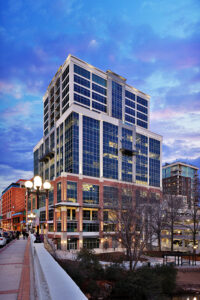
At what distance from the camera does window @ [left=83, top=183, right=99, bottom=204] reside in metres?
70.8

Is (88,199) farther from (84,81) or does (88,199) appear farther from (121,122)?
(84,81)

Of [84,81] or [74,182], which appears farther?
[84,81]

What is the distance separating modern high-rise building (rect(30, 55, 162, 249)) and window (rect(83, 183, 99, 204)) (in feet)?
0.86

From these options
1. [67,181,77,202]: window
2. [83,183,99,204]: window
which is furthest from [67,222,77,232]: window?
[83,183,99,204]: window

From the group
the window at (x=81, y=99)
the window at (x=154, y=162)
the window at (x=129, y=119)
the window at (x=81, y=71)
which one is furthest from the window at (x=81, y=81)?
the window at (x=154, y=162)

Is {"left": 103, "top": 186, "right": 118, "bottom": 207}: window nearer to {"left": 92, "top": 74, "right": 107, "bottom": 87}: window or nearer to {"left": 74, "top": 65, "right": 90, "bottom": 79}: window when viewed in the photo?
{"left": 92, "top": 74, "right": 107, "bottom": 87}: window

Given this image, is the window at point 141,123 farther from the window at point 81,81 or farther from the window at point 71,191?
the window at point 71,191

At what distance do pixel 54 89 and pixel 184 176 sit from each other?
108428 millimetres

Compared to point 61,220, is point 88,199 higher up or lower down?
higher up

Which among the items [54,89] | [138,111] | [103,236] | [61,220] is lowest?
[103,236]

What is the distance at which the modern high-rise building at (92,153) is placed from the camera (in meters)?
68.5

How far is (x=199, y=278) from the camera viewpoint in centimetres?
3133

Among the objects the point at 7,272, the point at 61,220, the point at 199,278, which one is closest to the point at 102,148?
the point at 61,220

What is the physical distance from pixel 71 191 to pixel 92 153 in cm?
1208
